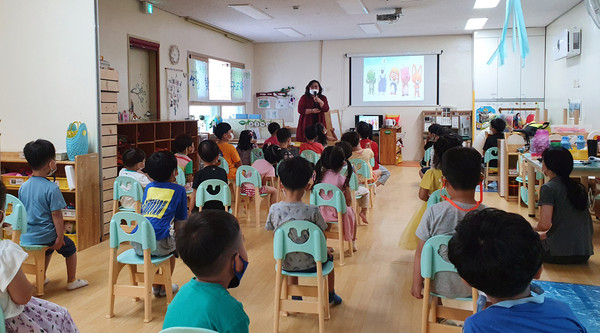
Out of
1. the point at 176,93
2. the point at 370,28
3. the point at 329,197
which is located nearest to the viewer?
the point at 329,197

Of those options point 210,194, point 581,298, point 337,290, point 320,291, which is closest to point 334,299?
point 337,290

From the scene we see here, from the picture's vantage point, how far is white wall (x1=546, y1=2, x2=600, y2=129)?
6938 mm

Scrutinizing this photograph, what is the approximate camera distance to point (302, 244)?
263cm

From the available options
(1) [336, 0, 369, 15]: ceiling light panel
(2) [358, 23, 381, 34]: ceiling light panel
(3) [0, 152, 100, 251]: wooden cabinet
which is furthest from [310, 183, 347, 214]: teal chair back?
(2) [358, 23, 381, 34]: ceiling light panel

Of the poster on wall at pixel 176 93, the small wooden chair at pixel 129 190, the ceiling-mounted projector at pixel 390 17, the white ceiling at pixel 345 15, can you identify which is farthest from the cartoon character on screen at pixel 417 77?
the small wooden chair at pixel 129 190

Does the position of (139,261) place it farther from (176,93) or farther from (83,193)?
(176,93)

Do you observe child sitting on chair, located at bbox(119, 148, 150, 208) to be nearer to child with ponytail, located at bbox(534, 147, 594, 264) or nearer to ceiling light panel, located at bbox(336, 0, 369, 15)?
child with ponytail, located at bbox(534, 147, 594, 264)

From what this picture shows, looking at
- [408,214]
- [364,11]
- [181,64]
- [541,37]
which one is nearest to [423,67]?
[541,37]

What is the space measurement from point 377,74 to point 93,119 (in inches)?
305

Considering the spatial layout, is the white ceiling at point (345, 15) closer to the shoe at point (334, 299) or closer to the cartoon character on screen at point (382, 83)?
the cartoon character on screen at point (382, 83)

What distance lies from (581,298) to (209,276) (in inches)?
111

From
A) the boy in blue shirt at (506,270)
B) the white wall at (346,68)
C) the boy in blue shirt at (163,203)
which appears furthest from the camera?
the white wall at (346,68)

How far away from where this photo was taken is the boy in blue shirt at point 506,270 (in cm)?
115

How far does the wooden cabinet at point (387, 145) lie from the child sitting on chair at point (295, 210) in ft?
26.8
